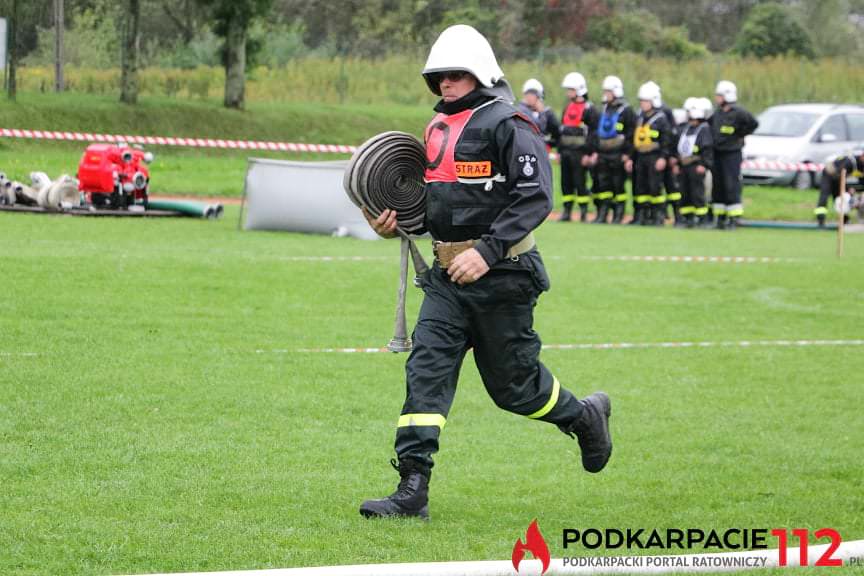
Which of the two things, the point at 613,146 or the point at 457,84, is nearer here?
the point at 457,84

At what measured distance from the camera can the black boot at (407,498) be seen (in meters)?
5.74

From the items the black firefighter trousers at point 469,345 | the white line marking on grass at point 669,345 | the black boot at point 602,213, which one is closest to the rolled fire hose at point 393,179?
the black firefighter trousers at point 469,345

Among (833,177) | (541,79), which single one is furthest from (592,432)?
(541,79)

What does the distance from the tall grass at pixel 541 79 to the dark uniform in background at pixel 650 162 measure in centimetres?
1611

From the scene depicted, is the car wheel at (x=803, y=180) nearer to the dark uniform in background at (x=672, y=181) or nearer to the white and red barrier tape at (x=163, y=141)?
the dark uniform in background at (x=672, y=181)

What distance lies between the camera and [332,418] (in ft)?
26.0

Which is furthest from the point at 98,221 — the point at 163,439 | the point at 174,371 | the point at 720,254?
the point at 163,439

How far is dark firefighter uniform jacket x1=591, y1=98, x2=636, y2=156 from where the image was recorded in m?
22.8

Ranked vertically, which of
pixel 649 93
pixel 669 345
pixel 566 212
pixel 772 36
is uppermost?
pixel 772 36

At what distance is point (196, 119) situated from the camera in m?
33.4

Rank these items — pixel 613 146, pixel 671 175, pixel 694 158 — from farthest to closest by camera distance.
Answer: pixel 613 146, pixel 671 175, pixel 694 158

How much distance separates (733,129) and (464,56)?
664 inches

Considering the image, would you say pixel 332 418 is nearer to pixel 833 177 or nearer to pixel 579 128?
pixel 579 128

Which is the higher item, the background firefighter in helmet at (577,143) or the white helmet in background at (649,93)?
the white helmet in background at (649,93)
